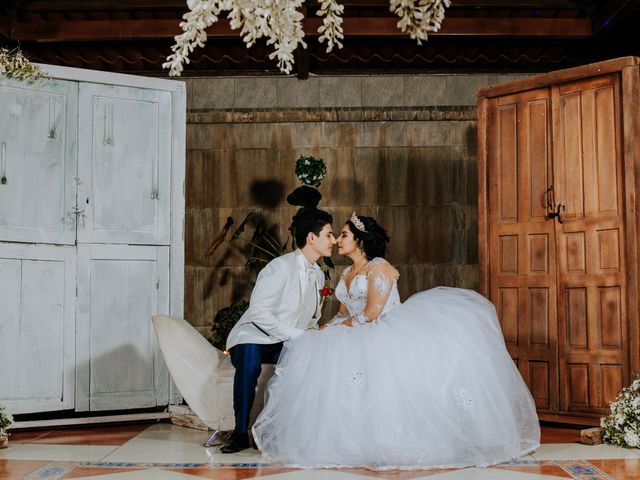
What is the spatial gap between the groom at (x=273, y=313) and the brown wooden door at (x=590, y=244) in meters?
1.81

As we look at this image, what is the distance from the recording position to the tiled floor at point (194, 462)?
3.62m

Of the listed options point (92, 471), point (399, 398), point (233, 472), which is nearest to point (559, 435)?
point (399, 398)

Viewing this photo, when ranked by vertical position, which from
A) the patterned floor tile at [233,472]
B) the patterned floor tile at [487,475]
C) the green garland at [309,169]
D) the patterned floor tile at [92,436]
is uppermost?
the green garland at [309,169]

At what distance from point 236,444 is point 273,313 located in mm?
710

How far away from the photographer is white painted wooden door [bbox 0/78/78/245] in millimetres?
5254

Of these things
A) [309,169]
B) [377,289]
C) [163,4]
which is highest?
[163,4]

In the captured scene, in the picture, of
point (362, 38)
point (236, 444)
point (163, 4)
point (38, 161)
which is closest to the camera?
point (236, 444)

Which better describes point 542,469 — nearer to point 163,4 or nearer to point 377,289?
point 377,289

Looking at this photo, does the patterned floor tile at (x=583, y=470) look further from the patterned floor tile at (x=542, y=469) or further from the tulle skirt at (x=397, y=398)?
the tulle skirt at (x=397, y=398)

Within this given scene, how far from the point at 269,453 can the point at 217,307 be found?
11.9 feet

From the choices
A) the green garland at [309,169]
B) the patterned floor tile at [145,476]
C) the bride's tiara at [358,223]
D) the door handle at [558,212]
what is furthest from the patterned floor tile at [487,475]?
the green garland at [309,169]

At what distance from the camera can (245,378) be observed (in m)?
4.27

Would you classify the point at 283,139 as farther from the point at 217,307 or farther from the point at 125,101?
the point at 125,101

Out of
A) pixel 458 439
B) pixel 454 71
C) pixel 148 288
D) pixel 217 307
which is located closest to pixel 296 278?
pixel 458 439
